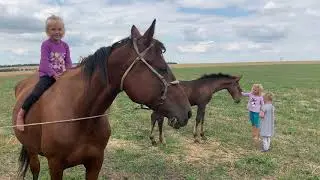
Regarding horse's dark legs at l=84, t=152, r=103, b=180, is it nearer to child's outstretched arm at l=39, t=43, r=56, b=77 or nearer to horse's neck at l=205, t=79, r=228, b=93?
child's outstretched arm at l=39, t=43, r=56, b=77

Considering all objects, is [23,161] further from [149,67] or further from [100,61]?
[149,67]

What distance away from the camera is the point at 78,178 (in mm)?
7137

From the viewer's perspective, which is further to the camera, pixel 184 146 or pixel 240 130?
pixel 240 130

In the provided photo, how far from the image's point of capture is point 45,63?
Answer: 15.5 ft

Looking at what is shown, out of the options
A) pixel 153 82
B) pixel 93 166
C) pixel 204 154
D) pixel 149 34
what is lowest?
pixel 204 154

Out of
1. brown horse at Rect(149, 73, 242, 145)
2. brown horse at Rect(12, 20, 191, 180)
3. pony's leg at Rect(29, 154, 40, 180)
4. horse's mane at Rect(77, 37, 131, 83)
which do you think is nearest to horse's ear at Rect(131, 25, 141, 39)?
brown horse at Rect(12, 20, 191, 180)

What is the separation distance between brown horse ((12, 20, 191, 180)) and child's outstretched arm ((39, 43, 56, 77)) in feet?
0.73

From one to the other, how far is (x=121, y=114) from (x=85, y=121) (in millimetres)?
11219

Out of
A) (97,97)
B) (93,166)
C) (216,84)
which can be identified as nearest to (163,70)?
(97,97)

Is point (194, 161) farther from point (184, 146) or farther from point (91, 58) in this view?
point (91, 58)

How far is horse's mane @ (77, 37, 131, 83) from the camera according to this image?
12.7ft

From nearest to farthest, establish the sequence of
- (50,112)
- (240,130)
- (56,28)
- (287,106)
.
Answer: (50,112) → (56,28) → (240,130) → (287,106)

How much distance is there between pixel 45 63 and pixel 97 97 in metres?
1.02

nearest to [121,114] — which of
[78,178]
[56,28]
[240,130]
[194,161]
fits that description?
[240,130]
